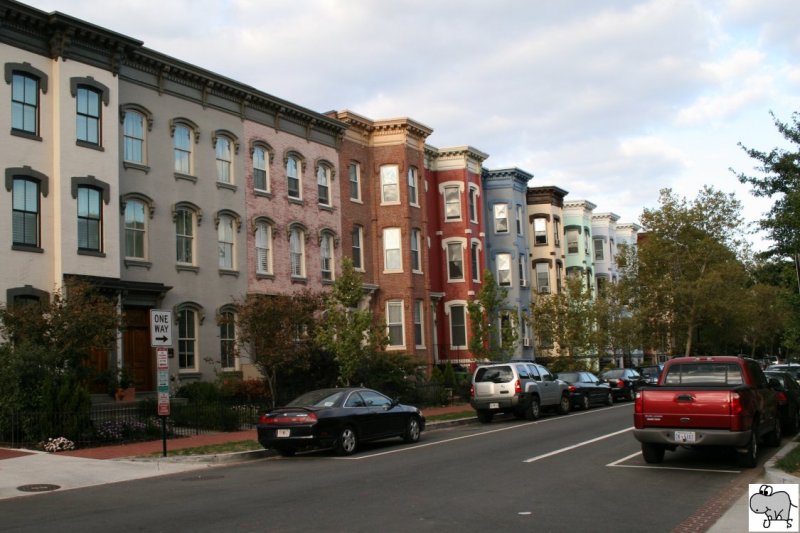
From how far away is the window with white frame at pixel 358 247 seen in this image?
38.0m

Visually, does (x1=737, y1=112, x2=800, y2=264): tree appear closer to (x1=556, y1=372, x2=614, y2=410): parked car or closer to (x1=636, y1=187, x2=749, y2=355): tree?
(x1=556, y1=372, x2=614, y2=410): parked car

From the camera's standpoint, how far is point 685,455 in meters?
14.8

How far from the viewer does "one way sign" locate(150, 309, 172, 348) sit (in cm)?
1702

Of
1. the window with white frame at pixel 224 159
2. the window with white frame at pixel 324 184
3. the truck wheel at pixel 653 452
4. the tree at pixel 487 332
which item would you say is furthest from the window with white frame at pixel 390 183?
the truck wheel at pixel 653 452

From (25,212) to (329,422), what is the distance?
41.3 feet

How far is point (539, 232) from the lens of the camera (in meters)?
54.8

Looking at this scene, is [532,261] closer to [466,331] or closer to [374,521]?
[466,331]

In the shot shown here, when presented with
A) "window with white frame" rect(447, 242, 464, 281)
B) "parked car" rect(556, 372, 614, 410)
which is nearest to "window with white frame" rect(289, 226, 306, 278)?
"parked car" rect(556, 372, 614, 410)

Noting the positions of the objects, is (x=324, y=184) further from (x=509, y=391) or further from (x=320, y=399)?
(x=320, y=399)

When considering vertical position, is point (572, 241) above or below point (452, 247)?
above

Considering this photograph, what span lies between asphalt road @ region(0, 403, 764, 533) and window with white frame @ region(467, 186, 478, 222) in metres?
28.9

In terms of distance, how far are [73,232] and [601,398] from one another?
64.9 feet

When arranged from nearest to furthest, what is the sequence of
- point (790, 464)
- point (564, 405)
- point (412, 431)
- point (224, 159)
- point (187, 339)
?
point (790, 464) → point (412, 431) → point (564, 405) → point (187, 339) → point (224, 159)

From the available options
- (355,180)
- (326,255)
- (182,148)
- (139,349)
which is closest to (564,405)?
(326,255)
